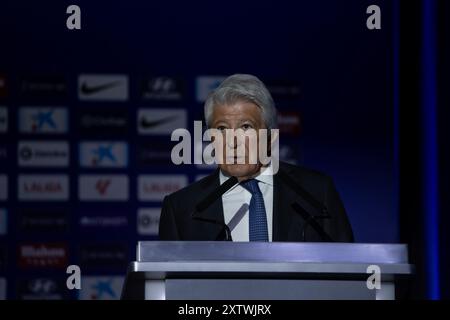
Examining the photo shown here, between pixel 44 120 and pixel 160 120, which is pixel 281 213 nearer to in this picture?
→ pixel 160 120

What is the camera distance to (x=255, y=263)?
1.84m

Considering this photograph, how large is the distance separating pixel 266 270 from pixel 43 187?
3.29m

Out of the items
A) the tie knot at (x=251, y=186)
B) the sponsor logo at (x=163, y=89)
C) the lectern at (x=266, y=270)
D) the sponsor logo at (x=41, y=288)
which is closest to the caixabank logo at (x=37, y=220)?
the sponsor logo at (x=41, y=288)

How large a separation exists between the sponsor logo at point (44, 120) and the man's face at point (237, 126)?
2435mm

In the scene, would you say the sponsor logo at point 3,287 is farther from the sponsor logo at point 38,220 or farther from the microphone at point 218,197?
the microphone at point 218,197

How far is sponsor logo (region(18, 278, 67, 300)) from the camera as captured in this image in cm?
491

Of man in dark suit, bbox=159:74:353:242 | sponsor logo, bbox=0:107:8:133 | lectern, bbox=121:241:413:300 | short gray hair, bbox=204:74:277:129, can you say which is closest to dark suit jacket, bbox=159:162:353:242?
man in dark suit, bbox=159:74:353:242

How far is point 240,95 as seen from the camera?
2.68 metres

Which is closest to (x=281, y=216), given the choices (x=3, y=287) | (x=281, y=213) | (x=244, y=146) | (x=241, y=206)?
(x=281, y=213)

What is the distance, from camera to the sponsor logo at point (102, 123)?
16.3 feet

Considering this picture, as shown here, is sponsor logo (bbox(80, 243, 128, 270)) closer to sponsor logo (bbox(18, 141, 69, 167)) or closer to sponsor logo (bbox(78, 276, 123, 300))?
sponsor logo (bbox(78, 276, 123, 300))

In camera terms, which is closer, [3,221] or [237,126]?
[237,126]
